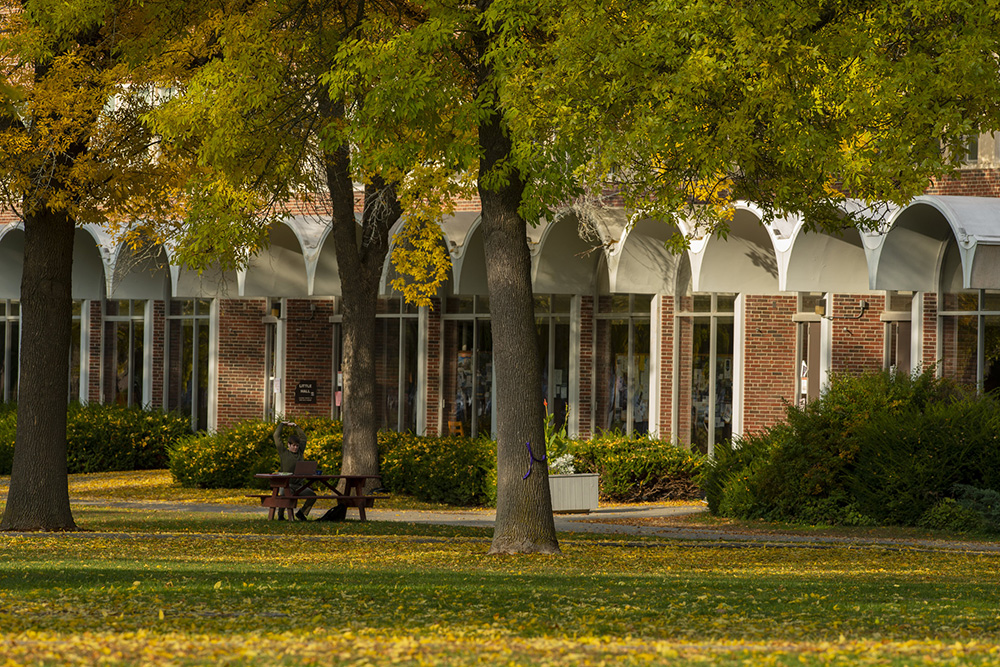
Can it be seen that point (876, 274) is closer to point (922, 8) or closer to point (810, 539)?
point (810, 539)

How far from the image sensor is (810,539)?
16578mm

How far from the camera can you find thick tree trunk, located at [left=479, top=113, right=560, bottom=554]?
1388 centimetres

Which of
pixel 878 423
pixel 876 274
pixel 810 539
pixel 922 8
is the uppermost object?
pixel 922 8

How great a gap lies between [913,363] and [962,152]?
33.0ft

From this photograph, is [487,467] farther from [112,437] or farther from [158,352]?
[158,352]

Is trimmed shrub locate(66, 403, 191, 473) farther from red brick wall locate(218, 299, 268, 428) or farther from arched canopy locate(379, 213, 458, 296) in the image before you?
arched canopy locate(379, 213, 458, 296)

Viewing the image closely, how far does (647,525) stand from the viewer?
61.4 ft

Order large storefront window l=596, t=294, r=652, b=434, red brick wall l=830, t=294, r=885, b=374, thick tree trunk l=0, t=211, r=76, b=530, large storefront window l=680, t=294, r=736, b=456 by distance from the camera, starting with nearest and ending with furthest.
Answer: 1. thick tree trunk l=0, t=211, r=76, b=530
2. red brick wall l=830, t=294, r=885, b=374
3. large storefront window l=680, t=294, r=736, b=456
4. large storefront window l=596, t=294, r=652, b=434

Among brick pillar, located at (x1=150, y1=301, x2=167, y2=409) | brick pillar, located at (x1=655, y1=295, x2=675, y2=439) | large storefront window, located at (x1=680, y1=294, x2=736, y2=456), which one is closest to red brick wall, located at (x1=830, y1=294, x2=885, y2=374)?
large storefront window, located at (x1=680, y1=294, x2=736, y2=456)

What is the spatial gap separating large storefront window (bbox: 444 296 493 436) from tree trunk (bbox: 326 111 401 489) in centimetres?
568

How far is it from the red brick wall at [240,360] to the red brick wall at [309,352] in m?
0.93

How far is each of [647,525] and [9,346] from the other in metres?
21.8

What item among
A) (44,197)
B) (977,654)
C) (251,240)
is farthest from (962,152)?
(44,197)

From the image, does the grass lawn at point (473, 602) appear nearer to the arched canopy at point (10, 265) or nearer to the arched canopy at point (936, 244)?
the arched canopy at point (936, 244)
